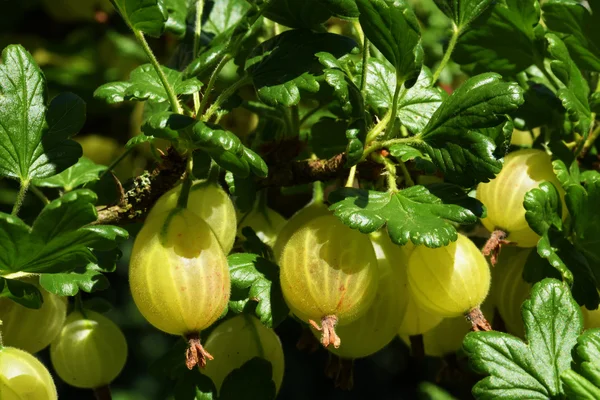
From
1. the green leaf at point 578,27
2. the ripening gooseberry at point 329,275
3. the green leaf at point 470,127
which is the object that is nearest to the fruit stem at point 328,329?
the ripening gooseberry at point 329,275

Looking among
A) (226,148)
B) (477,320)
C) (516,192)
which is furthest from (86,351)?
(516,192)

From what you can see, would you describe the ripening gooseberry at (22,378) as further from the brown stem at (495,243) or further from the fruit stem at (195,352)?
the brown stem at (495,243)

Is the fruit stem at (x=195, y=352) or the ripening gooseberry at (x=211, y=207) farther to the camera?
the ripening gooseberry at (x=211, y=207)

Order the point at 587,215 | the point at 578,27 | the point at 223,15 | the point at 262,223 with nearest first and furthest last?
the point at 587,215
the point at 578,27
the point at 262,223
the point at 223,15

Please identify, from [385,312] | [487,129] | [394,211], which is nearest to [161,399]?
[385,312]

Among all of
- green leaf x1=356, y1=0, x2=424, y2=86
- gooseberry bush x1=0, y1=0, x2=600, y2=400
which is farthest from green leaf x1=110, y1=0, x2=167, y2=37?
green leaf x1=356, y1=0, x2=424, y2=86

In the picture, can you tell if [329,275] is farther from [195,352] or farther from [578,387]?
[578,387]
